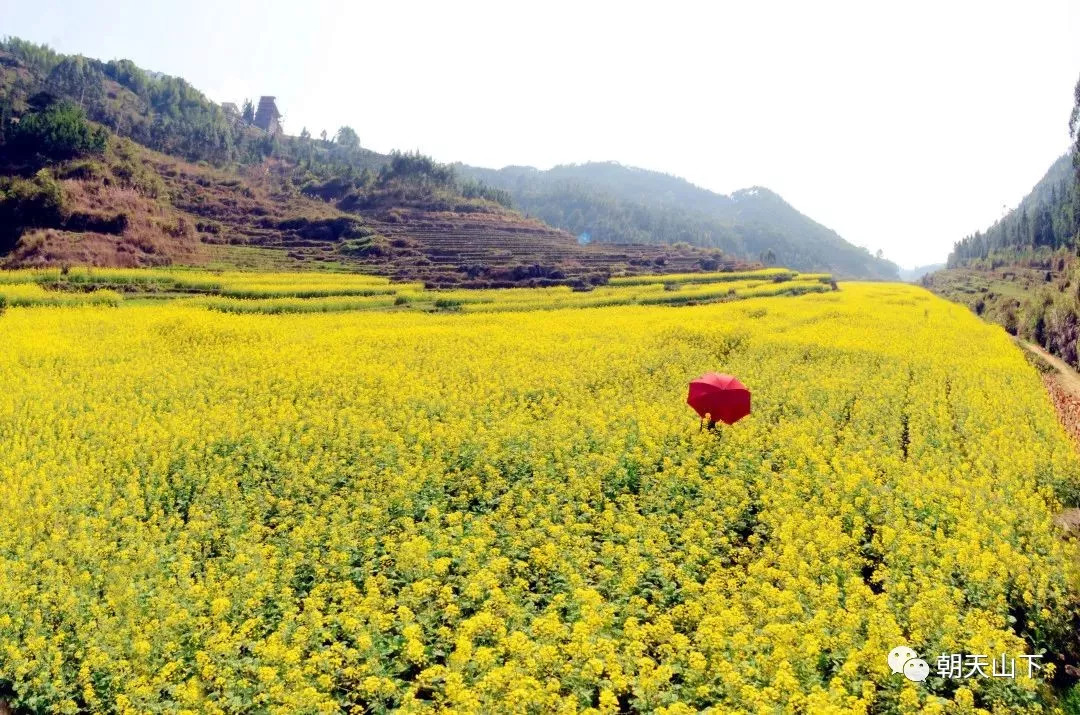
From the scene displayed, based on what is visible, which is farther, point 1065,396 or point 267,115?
point 267,115

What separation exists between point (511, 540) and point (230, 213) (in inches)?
2680

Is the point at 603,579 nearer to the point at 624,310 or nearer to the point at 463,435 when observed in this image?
the point at 463,435

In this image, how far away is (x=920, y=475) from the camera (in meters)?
10.2

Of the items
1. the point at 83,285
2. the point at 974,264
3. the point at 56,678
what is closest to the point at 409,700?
the point at 56,678

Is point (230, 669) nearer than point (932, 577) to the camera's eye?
Yes

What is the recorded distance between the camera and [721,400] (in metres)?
12.5

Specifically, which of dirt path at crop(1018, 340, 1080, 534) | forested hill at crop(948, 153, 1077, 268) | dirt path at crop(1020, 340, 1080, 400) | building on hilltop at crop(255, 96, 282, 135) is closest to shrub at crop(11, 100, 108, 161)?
dirt path at crop(1018, 340, 1080, 534)

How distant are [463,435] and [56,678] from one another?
23.5 ft

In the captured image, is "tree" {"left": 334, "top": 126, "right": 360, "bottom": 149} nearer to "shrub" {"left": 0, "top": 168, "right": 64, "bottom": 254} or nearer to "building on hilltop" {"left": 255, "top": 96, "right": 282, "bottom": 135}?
"building on hilltop" {"left": 255, "top": 96, "right": 282, "bottom": 135}

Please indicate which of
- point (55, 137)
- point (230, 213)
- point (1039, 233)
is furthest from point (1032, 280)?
point (55, 137)

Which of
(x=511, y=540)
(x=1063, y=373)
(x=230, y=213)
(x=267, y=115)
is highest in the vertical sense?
(x=267, y=115)

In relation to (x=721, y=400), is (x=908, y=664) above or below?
below

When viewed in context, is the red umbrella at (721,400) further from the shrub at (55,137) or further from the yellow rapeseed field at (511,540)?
the shrub at (55,137)

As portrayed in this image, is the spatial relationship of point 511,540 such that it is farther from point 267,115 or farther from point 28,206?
point 267,115
